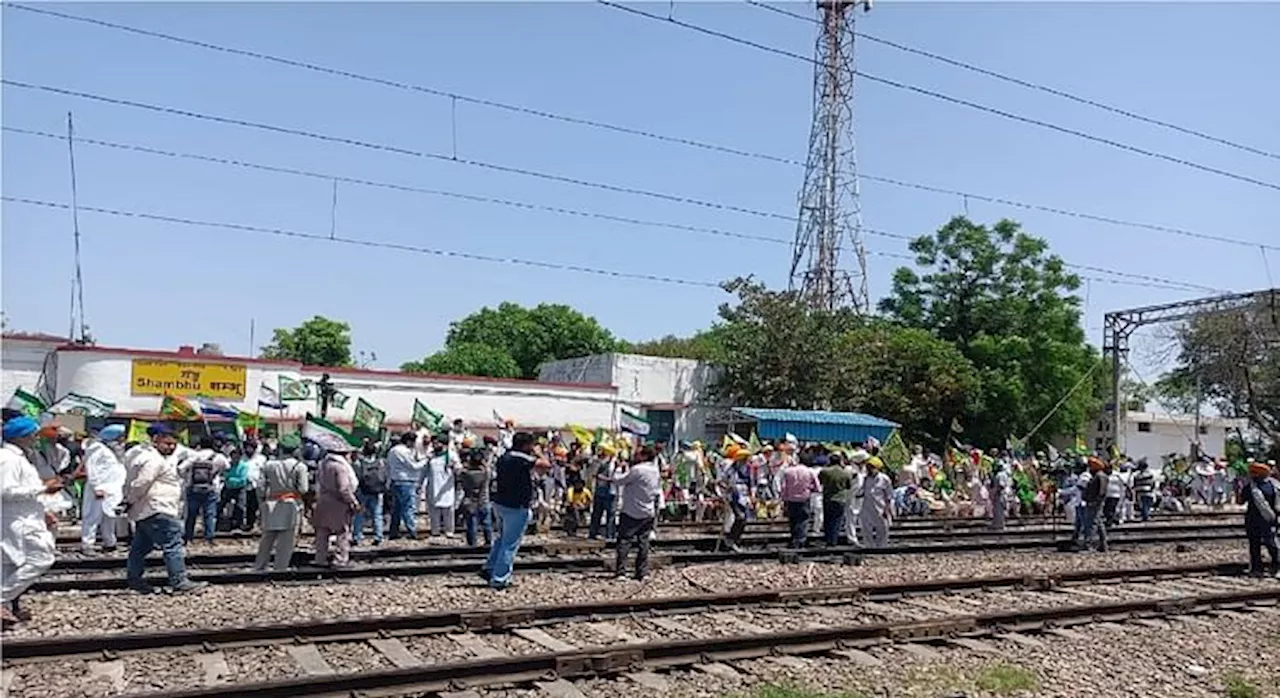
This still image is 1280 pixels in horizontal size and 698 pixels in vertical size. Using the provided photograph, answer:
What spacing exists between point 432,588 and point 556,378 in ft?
98.2

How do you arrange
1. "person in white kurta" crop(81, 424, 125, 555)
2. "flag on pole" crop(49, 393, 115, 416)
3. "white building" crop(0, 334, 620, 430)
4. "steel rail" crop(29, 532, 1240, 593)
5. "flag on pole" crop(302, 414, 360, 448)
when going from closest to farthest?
"steel rail" crop(29, 532, 1240, 593), "flag on pole" crop(302, 414, 360, 448), "person in white kurta" crop(81, 424, 125, 555), "flag on pole" crop(49, 393, 115, 416), "white building" crop(0, 334, 620, 430)

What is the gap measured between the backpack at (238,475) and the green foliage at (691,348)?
22.0 metres

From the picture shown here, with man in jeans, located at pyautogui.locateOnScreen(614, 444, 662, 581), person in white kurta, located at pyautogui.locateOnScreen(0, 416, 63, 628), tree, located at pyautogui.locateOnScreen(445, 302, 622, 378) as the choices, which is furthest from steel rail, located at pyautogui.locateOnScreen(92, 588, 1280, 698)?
tree, located at pyautogui.locateOnScreen(445, 302, 622, 378)

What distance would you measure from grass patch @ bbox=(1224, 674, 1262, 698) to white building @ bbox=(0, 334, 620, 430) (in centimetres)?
2272

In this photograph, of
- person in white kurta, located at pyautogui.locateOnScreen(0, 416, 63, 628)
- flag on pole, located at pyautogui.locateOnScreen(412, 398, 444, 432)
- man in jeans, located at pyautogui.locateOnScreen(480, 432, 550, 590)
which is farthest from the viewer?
flag on pole, located at pyautogui.locateOnScreen(412, 398, 444, 432)

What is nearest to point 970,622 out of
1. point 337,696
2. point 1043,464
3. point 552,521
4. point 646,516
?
point 646,516

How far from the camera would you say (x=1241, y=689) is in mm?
8531

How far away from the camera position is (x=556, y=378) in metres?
42.2

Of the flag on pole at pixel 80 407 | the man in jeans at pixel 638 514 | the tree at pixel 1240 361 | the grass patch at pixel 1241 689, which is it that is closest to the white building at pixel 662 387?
the flag on pole at pixel 80 407

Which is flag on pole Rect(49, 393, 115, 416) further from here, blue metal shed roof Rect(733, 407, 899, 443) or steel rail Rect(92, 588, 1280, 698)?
steel rail Rect(92, 588, 1280, 698)

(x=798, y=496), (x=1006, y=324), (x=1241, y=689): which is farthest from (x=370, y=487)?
(x=1006, y=324)

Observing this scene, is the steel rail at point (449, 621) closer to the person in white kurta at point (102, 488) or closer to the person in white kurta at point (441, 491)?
the person in white kurta at point (102, 488)

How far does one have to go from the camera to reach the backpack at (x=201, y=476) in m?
16.6

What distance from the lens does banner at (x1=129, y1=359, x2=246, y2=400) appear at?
93.2 feet
